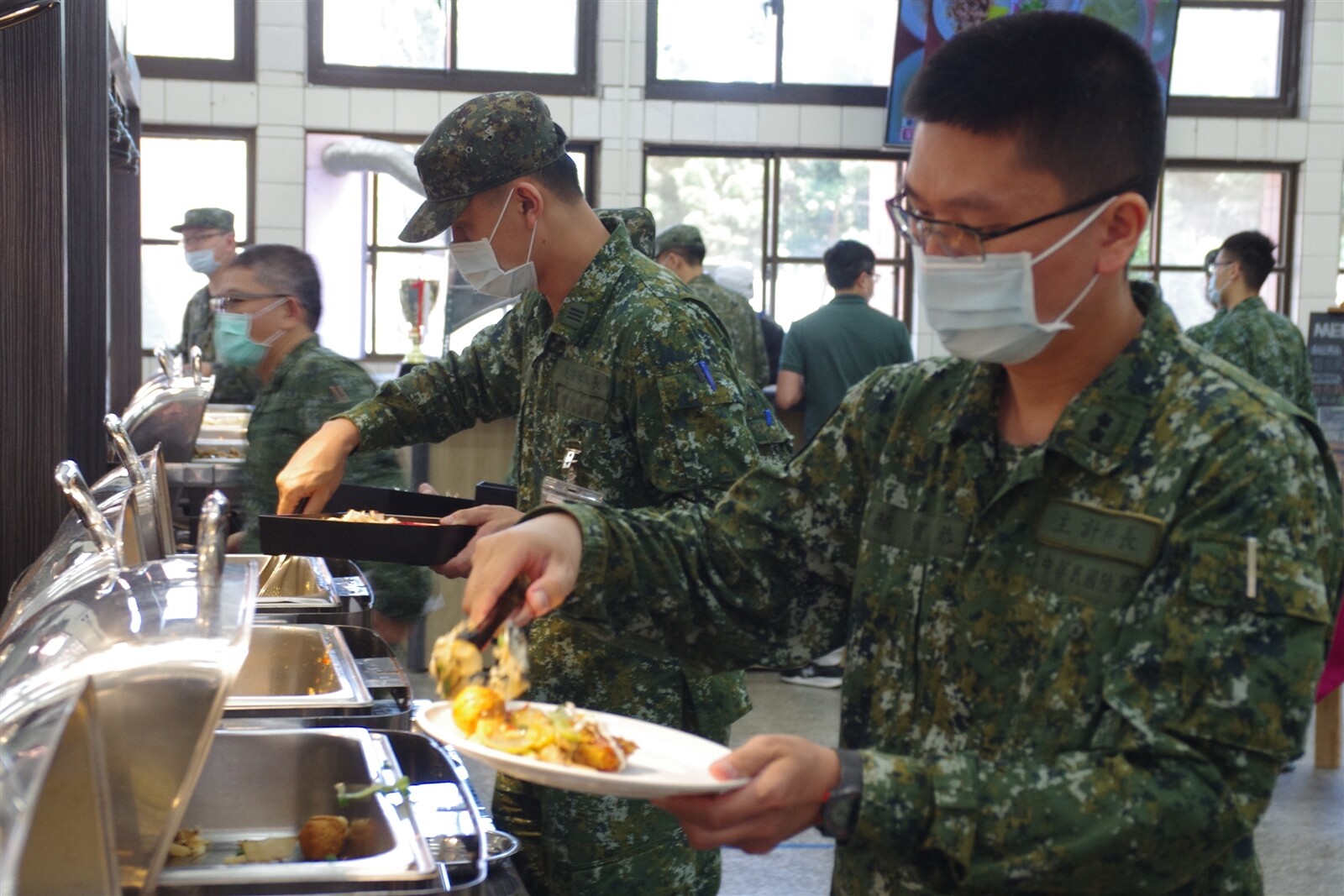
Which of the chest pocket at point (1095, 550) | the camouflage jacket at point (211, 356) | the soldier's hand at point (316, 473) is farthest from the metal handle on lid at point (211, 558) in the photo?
the camouflage jacket at point (211, 356)

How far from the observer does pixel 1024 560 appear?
3.72ft

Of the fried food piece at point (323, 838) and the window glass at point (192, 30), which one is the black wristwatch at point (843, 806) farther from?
the window glass at point (192, 30)

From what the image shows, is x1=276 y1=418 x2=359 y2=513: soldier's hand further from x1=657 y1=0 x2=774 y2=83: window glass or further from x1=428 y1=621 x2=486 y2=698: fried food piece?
x1=657 y1=0 x2=774 y2=83: window glass

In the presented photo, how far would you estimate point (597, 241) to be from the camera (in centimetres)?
217

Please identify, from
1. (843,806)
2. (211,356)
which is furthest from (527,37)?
(843,806)

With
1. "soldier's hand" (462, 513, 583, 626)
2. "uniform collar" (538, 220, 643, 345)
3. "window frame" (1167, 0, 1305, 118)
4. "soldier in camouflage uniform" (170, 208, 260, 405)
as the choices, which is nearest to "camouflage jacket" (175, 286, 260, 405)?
"soldier in camouflage uniform" (170, 208, 260, 405)

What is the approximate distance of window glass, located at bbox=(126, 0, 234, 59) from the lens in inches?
297

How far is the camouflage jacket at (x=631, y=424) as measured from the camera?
1.93 meters

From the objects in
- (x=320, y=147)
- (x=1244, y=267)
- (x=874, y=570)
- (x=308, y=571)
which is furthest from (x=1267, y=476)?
(x=320, y=147)

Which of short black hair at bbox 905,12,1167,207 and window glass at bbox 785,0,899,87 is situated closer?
short black hair at bbox 905,12,1167,207

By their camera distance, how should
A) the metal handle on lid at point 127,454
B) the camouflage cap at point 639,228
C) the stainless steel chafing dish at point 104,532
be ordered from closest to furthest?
the stainless steel chafing dish at point 104,532 < the metal handle on lid at point 127,454 < the camouflage cap at point 639,228

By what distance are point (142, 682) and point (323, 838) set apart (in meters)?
0.39

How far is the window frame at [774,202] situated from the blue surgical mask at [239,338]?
476 centimetres

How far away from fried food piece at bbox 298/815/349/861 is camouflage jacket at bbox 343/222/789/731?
0.59m
